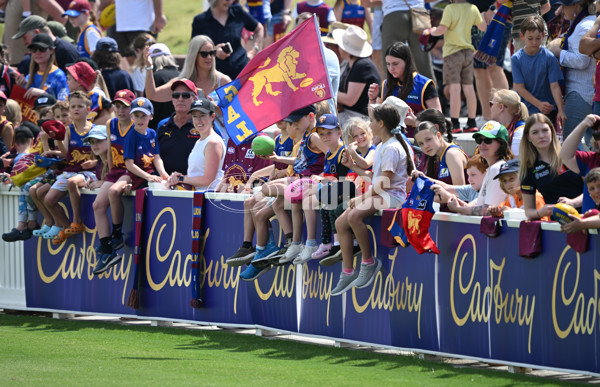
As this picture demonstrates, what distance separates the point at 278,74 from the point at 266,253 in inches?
73.6

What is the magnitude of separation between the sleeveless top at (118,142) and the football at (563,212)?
574 centimetres

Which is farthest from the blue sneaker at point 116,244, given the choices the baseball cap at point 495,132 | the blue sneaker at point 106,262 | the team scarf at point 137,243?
the baseball cap at point 495,132

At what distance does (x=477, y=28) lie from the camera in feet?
50.9

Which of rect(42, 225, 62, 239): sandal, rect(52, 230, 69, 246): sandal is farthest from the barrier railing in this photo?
rect(42, 225, 62, 239): sandal

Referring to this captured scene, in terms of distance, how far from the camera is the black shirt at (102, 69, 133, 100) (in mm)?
15625

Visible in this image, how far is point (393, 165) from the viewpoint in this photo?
10.4 metres

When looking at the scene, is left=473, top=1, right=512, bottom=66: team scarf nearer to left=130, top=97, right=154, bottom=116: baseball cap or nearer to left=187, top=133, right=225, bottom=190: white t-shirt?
left=187, top=133, right=225, bottom=190: white t-shirt

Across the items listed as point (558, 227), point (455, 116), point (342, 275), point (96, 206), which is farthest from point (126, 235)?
point (558, 227)

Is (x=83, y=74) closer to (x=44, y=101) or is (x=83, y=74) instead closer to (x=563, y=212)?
(x=44, y=101)

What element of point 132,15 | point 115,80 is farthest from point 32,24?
point 115,80

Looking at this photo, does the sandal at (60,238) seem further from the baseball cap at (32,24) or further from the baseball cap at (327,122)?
the baseball cap at (32,24)

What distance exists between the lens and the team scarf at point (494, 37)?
1406cm

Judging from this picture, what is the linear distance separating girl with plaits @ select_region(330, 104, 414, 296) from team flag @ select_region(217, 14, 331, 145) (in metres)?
0.99

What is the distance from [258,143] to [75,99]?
3261mm
